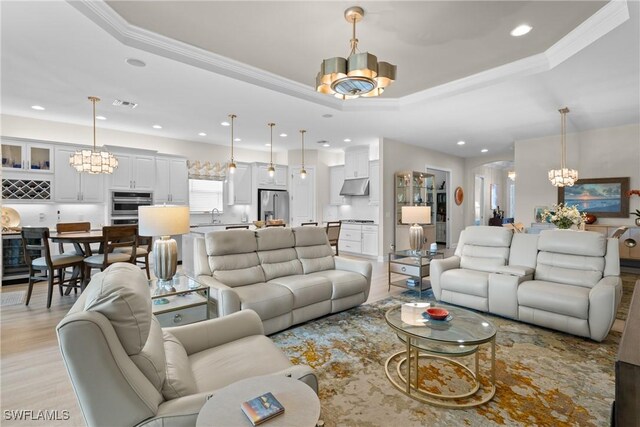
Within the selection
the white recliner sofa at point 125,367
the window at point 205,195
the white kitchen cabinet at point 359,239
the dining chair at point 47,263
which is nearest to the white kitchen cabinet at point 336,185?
the white kitchen cabinet at point 359,239

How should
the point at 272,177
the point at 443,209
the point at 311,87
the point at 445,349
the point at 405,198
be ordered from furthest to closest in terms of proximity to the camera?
1. the point at 443,209
2. the point at 272,177
3. the point at 405,198
4. the point at 311,87
5. the point at 445,349

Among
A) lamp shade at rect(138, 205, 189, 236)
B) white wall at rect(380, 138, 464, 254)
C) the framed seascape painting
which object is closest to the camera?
lamp shade at rect(138, 205, 189, 236)

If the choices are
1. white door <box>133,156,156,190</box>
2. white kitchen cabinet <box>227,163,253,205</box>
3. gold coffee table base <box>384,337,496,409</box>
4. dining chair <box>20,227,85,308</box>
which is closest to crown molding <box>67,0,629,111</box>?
dining chair <box>20,227,85,308</box>

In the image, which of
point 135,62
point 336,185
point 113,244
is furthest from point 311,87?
point 336,185

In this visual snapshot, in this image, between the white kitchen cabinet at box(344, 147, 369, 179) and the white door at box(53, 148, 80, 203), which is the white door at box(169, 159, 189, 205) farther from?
the white kitchen cabinet at box(344, 147, 369, 179)

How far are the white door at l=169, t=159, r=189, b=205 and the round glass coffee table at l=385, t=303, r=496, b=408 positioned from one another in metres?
5.94

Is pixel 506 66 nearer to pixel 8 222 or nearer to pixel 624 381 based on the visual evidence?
pixel 624 381

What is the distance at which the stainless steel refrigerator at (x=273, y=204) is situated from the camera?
831cm

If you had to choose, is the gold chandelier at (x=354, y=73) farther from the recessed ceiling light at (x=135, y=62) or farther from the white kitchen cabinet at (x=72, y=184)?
the white kitchen cabinet at (x=72, y=184)

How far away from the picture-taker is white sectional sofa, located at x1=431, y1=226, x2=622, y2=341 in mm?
2863

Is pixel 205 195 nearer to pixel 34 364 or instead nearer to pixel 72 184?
pixel 72 184

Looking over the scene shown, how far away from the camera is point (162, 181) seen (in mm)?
6676

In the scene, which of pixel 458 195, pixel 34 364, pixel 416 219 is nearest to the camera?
pixel 34 364

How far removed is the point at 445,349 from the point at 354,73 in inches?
87.2
